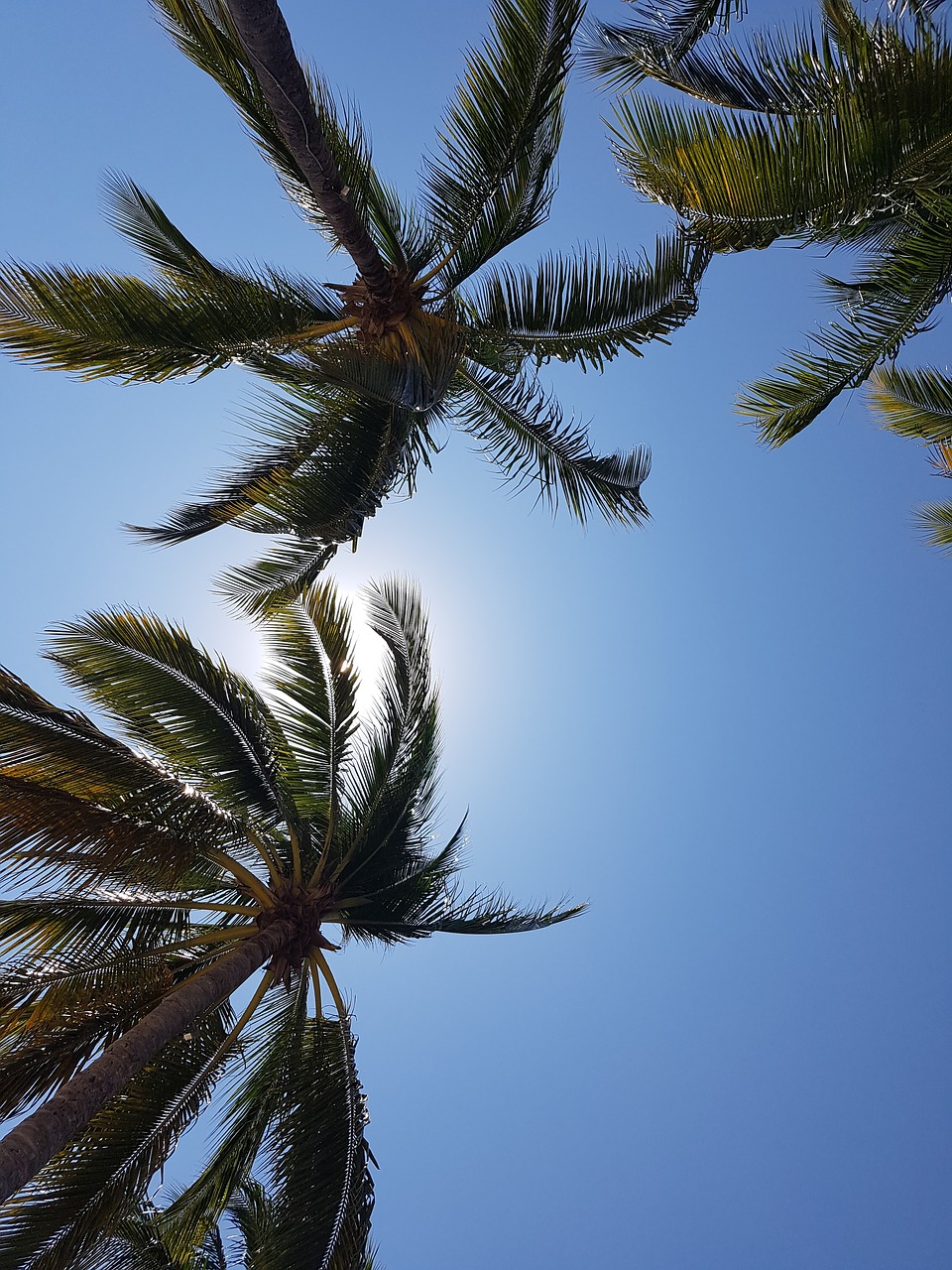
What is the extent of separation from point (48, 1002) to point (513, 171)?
7425 mm

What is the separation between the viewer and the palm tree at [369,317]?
20.9ft

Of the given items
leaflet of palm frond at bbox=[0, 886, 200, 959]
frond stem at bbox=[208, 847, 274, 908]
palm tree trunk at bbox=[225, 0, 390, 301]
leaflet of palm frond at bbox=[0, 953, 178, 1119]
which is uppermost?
palm tree trunk at bbox=[225, 0, 390, 301]

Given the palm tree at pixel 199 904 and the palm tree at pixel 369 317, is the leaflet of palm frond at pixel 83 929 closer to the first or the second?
the palm tree at pixel 199 904

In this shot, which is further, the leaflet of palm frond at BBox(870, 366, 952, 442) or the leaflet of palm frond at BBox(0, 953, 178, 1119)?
the leaflet of palm frond at BBox(870, 366, 952, 442)

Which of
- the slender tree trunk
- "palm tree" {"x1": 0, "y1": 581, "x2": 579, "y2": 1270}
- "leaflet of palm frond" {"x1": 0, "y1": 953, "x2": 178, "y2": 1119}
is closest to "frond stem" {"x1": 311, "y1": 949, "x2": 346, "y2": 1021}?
"palm tree" {"x1": 0, "y1": 581, "x2": 579, "y2": 1270}

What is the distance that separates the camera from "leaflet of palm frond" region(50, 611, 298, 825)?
7.44 meters

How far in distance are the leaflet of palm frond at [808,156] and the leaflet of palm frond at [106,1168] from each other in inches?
279

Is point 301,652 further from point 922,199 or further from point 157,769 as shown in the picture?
point 922,199

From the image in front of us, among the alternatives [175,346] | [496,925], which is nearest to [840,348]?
[175,346]

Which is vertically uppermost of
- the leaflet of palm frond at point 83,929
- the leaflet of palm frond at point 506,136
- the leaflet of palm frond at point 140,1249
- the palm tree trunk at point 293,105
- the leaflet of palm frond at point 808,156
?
the leaflet of palm frond at point 506,136

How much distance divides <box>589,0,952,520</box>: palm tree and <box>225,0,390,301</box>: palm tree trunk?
6.17ft

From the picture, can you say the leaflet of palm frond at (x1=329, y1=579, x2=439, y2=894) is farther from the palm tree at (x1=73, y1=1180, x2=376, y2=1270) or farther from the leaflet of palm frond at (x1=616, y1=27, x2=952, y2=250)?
the leaflet of palm frond at (x1=616, y1=27, x2=952, y2=250)

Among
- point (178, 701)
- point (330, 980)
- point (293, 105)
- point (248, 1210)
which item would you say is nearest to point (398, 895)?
point (330, 980)

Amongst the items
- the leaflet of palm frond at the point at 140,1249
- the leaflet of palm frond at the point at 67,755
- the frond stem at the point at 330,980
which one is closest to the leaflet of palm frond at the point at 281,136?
the leaflet of palm frond at the point at 67,755
